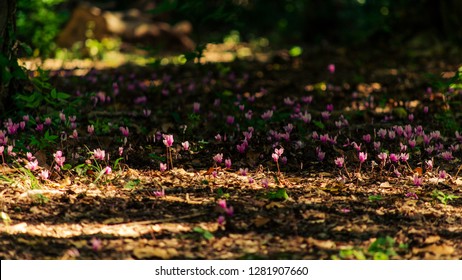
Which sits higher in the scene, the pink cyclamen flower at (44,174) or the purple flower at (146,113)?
the purple flower at (146,113)

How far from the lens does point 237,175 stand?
497 centimetres

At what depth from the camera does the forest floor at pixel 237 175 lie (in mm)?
3758

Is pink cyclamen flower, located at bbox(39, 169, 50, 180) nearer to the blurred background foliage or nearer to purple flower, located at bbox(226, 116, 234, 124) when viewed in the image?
purple flower, located at bbox(226, 116, 234, 124)

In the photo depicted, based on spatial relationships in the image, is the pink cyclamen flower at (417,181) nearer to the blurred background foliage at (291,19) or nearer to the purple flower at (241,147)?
the purple flower at (241,147)

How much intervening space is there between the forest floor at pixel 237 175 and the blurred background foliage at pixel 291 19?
160 cm

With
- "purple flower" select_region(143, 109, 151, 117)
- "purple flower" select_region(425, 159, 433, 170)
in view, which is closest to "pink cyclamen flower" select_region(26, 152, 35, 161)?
"purple flower" select_region(143, 109, 151, 117)

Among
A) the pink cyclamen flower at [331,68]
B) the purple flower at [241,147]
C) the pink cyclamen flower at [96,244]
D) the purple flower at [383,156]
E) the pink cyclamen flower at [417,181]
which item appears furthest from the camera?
the pink cyclamen flower at [331,68]

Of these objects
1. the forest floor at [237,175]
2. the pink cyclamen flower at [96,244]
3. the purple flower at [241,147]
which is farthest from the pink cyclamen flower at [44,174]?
the purple flower at [241,147]

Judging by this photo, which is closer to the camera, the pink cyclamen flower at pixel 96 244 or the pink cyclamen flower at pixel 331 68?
the pink cyclamen flower at pixel 96 244

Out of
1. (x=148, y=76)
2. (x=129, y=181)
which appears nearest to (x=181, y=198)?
(x=129, y=181)

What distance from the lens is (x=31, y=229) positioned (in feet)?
12.7

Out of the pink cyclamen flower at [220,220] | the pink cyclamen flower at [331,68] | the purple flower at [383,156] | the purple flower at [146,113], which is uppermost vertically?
the pink cyclamen flower at [331,68]
